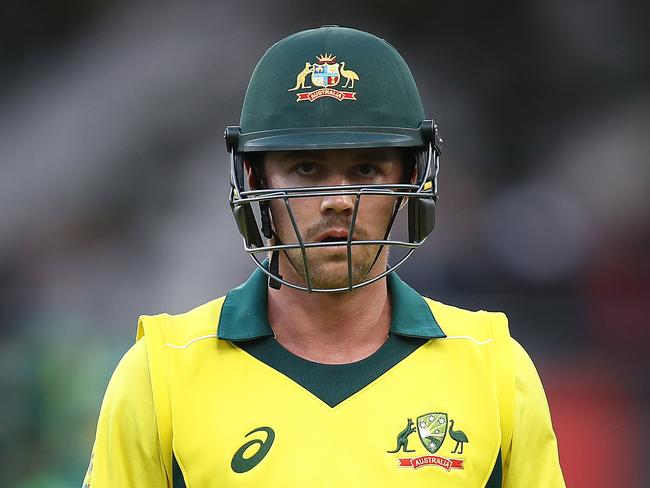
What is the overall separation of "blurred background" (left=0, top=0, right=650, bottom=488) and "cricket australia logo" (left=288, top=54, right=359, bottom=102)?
297 centimetres

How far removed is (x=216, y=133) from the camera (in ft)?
19.1

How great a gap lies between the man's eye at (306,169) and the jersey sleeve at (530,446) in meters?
0.59

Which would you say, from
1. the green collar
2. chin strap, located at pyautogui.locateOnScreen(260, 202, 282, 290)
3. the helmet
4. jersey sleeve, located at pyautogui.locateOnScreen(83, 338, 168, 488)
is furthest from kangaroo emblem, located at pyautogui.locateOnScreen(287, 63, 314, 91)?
jersey sleeve, located at pyautogui.locateOnScreen(83, 338, 168, 488)

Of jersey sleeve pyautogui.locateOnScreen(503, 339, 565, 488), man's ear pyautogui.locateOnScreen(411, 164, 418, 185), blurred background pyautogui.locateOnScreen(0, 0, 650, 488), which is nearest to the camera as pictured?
jersey sleeve pyautogui.locateOnScreen(503, 339, 565, 488)

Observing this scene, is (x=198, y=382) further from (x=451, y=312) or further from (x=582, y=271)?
(x=582, y=271)


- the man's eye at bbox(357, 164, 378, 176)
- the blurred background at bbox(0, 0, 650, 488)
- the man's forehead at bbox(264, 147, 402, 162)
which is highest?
the man's forehead at bbox(264, 147, 402, 162)

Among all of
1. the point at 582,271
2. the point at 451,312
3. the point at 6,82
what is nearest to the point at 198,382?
the point at 451,312

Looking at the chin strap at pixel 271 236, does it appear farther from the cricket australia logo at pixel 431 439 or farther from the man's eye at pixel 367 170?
the cricket australia logo at pixel 431 439

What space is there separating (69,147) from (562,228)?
244 cm

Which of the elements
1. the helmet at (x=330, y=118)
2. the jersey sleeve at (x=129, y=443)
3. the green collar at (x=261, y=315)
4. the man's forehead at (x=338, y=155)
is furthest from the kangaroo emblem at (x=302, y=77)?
the jersey sleeve at (x=129, y=443)

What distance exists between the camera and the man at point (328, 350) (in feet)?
7.51

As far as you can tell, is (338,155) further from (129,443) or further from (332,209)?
(129,443)

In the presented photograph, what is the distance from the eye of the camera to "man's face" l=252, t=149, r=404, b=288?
2.33m

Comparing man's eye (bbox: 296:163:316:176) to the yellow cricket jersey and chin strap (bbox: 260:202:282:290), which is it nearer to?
chin strap (bbox: 260:202:282:290)
